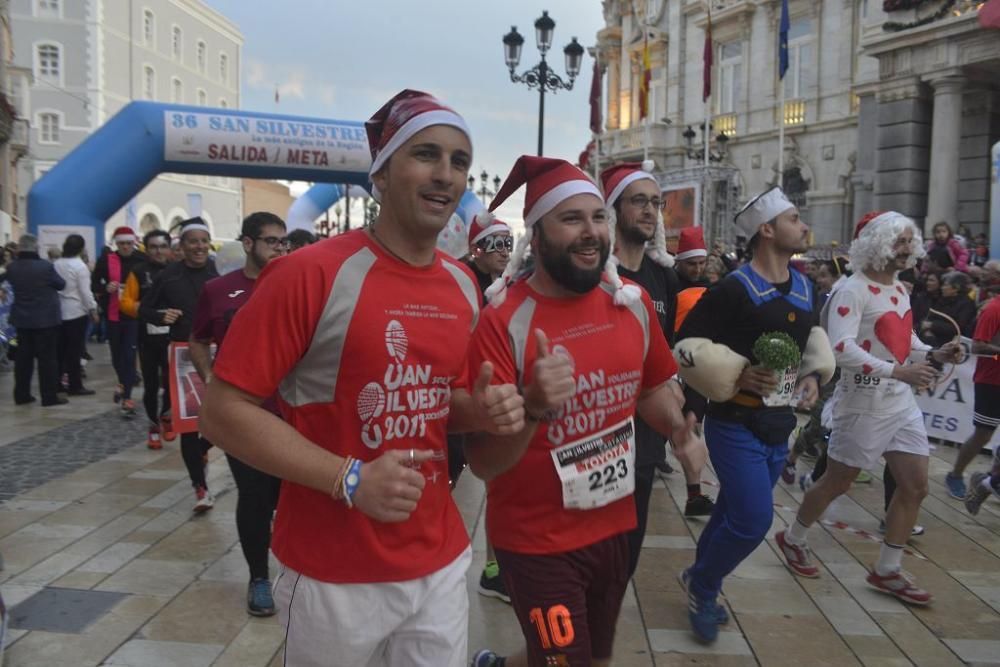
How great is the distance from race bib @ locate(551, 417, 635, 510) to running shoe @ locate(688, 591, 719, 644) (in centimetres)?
145

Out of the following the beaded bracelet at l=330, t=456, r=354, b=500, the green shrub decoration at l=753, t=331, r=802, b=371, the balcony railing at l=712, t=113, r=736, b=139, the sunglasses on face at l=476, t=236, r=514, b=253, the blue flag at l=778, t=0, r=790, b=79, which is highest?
the blue flag at l=778, t=0, r=790, b=79

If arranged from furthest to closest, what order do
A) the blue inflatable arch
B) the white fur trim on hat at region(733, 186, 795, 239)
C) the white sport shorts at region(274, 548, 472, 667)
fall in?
the blue inflatable arch, the white fur trim on hat at region(733, 186, 795, 239), the white sport shorts at region(274, 548, 472, 667)

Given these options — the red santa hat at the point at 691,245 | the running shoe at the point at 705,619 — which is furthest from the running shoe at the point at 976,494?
the running shoe at the point at 705,619

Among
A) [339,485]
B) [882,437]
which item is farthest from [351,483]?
[882,437]

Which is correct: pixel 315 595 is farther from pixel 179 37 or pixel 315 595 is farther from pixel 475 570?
pixel 179 37

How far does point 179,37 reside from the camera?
47812mm

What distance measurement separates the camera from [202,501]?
19.2 feet

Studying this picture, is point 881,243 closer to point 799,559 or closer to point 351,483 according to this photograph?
point 799,559

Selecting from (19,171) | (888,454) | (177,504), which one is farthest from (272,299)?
(19,171)

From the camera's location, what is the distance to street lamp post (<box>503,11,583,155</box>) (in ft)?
47.2

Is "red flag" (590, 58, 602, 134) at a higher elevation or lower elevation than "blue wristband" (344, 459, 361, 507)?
higher

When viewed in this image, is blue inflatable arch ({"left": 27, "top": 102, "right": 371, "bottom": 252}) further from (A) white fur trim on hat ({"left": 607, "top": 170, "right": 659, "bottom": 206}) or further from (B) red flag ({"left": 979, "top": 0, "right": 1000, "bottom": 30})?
(A) white fur trim on hat ({"left": 607, "top": 170, "right": 659, "bottom": 206})

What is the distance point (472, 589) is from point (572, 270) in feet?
8.31

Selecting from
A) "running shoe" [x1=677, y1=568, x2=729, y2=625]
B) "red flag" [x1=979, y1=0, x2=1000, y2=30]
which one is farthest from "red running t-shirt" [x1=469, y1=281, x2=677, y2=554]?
"red flag" [x1=979, y1=0, x2=1000, y2=30]
